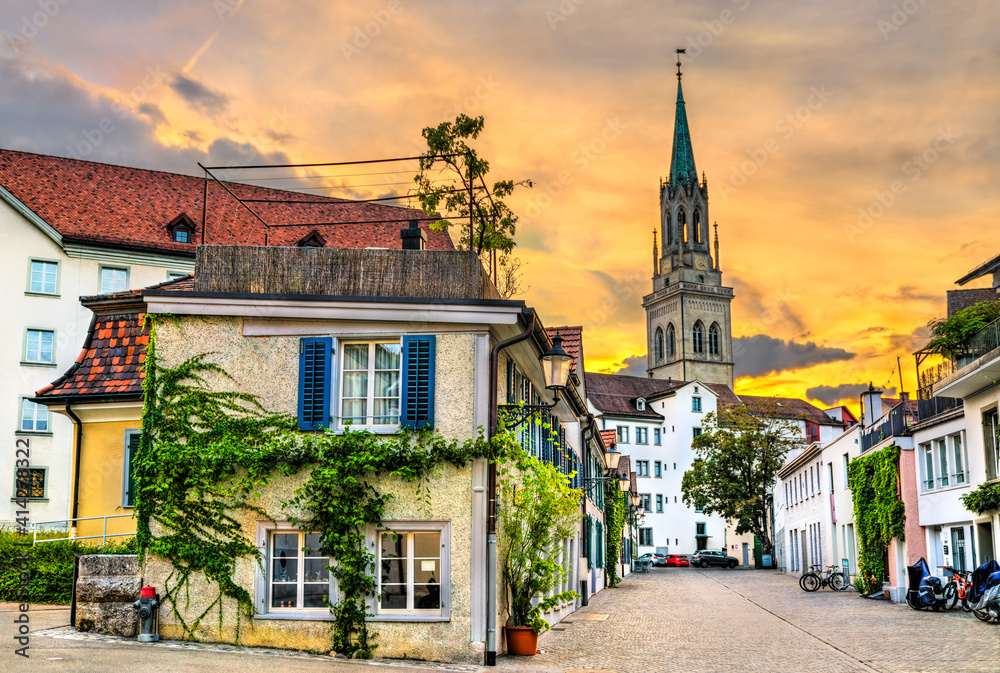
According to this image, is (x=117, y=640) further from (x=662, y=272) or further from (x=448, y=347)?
(x=662, y=272)

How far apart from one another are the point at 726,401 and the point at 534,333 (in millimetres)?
95222

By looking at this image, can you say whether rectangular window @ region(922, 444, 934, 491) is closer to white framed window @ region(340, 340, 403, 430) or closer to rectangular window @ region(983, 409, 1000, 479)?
rectangular window @ region(983, 409, 1000, 479)

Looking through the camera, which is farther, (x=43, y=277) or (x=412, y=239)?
(x=43, y=277)

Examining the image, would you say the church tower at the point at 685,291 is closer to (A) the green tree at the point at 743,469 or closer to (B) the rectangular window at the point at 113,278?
(A) the green tree at the point at 743,469

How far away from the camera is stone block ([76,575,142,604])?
1526cm

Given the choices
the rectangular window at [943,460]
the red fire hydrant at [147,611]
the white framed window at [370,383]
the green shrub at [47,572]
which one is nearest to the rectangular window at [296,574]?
the red fire hydrant at [147,611]

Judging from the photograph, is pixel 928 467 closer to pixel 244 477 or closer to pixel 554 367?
pixel 554 367

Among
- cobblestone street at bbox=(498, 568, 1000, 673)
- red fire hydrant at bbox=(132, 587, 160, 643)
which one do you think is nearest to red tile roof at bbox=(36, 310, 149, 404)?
red fire hydrant at bbox=(132, 587, 160, 643)

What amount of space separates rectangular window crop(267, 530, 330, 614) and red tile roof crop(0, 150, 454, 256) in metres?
28.2

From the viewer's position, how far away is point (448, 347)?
15.6m

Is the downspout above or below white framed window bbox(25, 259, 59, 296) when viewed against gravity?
below

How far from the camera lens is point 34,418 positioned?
40062 mm

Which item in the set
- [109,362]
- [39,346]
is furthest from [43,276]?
[109,362]

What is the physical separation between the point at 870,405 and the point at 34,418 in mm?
30837
